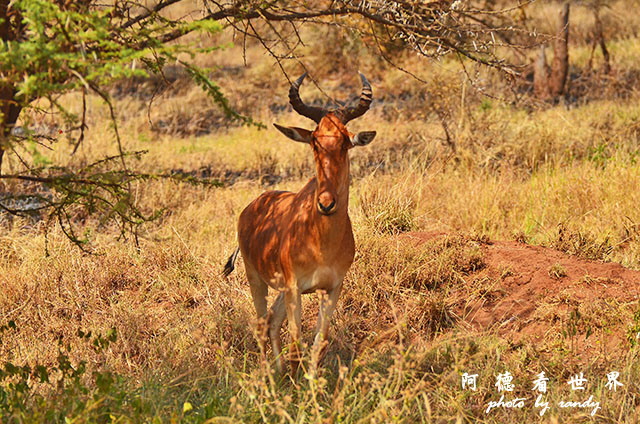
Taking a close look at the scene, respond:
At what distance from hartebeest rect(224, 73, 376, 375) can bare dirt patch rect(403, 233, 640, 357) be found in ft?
5.03

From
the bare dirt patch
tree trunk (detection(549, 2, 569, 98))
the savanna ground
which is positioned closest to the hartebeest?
the savanna ground

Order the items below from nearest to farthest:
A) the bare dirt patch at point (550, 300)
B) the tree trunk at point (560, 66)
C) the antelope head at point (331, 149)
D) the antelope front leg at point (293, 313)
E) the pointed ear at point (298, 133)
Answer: the antelope head at point (331, 149) → the pointed ear at point (298, 133) → the antelope front leg at point (293, 313) → the bare dirt patch at point (550, 300) → the tree trunk at point (560, 66)

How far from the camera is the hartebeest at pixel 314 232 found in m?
4.72

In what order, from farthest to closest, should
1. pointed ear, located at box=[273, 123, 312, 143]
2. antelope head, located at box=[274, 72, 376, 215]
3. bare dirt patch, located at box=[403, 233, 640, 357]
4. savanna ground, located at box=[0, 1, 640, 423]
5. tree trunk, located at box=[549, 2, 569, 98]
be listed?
tree trunk, located at box=[549, 2, 569, 98] → bare dirt patch, located at box=[403, 233, 640, 357] → pointed ear, located at box=[273, 123, 312, 143] → antelope head, located at box=[274, 72, 376, 215] → savanna ground, located at box=[0, 1, 640, 423]

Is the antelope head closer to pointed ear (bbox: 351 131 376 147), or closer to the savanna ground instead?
pointed ear (bbox: 351 131 376 147)

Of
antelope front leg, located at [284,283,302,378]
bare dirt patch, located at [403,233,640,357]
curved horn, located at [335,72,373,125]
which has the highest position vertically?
curved horn, located at [335,72,373,125]

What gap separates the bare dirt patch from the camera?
5680mm

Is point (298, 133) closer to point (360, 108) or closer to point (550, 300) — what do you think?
point (360, 108)

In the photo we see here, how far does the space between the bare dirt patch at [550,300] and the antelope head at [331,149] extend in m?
1.89

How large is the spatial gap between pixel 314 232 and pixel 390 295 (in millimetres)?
1746

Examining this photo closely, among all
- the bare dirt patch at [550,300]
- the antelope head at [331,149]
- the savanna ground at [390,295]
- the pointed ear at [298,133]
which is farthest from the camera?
the bare dirt patch at [550,300]

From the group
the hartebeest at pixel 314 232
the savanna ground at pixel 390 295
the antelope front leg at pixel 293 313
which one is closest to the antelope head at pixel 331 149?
the hartebeest at pixel 314 232

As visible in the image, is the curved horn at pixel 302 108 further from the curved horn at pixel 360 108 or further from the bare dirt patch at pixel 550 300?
the bare dirt patch at pixel 550 300

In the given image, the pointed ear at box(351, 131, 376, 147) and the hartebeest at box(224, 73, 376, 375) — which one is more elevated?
the pointed ear at box(351, 131, 376, 147)
